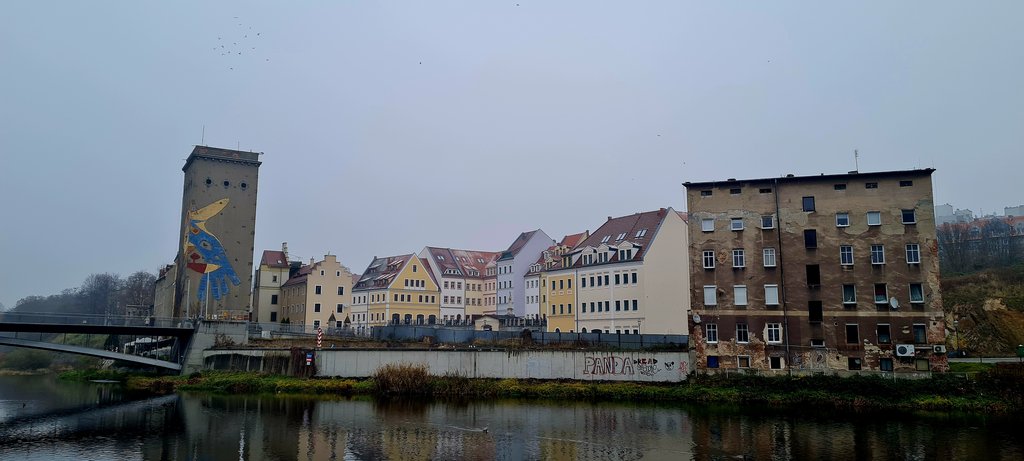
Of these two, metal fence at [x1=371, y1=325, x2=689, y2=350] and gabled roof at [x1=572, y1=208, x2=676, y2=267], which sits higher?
gabled roof at [x1=572, y1=208, x2=676, y2=267]

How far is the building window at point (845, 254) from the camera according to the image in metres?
49.1

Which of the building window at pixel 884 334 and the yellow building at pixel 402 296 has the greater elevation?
the yellow building at pixel 402 296

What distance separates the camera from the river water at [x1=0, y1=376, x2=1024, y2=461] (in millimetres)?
28234

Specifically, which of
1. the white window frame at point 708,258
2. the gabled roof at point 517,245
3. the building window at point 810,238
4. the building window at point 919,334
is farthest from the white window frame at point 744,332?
the gabled roof at point 517,245

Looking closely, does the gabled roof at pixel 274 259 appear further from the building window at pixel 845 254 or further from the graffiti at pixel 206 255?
the building window at pixel 845 254

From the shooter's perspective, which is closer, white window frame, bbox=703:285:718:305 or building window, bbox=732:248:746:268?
white window frame, bbox=703:285:718:305

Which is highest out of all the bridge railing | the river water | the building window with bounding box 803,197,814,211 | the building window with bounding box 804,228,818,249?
the building window with bounding box 803,197,814,211

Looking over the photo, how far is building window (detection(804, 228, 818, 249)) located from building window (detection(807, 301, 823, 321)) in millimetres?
4095

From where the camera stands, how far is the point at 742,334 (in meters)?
50.1

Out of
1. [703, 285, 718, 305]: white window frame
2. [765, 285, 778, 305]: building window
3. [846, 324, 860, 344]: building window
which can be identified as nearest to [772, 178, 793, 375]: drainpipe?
[765, 285, 778, 305]: building window

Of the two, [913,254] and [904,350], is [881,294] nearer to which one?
[913,254]

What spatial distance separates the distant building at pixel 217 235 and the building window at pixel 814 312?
57319 mm

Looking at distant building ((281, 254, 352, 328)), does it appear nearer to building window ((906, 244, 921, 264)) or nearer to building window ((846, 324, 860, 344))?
building window ((846, 324, 860, 344))

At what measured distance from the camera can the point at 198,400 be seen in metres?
48.8
